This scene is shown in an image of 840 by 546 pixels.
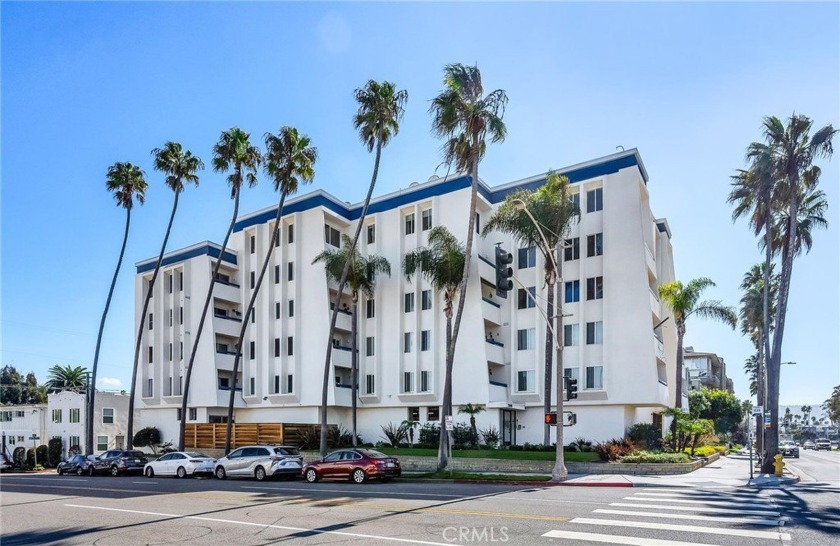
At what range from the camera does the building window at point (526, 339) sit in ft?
126

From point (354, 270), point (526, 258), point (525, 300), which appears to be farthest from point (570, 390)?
point (354, 270)

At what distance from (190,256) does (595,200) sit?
31526 millimetres

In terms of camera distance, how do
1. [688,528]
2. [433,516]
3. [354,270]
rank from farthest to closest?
1. [354,270]
2. [433,516]
3. [688,528]

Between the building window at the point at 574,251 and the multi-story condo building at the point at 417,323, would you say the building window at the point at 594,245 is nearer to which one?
the multi-story condo building at the point at 417,323

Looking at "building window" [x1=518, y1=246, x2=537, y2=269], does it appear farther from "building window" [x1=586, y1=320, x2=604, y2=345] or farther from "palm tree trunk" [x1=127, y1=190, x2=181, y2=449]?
"palm tree trunk" [x1=127, y1=190, x2=181, y2=449]

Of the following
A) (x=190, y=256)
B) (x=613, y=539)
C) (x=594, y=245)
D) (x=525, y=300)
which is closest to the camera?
(x=613, y=539)

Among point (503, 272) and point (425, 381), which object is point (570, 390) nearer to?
point (503, 272)

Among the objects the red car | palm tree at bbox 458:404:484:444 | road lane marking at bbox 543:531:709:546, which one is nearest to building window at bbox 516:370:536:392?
palm tree at bbox 458:404:484:444

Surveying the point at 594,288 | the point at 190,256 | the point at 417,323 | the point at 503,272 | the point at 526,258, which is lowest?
the point at 417,323

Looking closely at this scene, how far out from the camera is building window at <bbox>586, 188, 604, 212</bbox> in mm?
37125

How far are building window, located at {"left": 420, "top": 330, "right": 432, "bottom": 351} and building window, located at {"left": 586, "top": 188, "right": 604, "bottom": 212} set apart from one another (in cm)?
1265

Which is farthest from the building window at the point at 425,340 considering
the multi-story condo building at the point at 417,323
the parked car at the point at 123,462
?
the parked car at the point at 123,462

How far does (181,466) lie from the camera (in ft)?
104

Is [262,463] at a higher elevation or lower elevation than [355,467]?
lower
